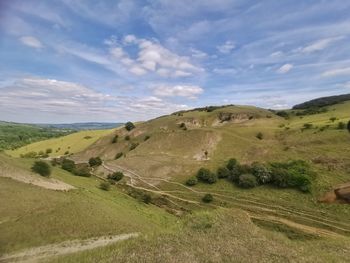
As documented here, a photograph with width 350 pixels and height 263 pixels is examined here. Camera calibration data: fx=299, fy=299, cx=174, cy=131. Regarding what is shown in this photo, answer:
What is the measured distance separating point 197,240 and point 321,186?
1491 inches

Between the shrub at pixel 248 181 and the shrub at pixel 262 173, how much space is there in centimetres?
99

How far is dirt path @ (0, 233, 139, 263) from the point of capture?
1996 centimetres

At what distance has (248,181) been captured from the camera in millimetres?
54469

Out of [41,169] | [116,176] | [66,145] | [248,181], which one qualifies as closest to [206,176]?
[248,181]

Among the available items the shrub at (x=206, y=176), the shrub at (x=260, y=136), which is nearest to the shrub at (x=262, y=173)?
the shrub at (x=206, y=176)

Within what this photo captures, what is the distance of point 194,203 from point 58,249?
107ft

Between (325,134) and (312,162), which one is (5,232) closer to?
(312,162)

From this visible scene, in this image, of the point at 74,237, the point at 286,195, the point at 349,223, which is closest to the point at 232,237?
the point at 74,237

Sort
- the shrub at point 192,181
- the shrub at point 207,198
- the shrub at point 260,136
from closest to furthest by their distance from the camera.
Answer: the shrub at point 207,198 < the shrub at point 192,181 < the shrub at point 260,136

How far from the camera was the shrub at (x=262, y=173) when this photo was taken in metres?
54.4

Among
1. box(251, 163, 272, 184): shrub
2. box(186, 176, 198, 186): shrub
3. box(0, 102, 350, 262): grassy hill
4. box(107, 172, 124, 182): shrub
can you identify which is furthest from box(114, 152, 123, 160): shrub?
box(251, 163, 272, 184): shrub

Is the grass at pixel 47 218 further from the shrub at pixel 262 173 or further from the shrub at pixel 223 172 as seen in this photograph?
the shrub at pixel 223 172

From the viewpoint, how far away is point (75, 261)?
17969 millimetres

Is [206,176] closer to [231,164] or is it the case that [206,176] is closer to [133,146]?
[231,164]
